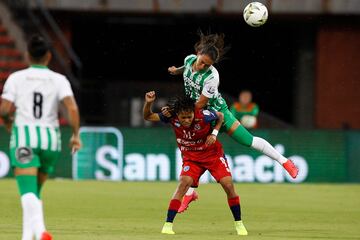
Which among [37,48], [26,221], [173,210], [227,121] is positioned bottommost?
[173,210]

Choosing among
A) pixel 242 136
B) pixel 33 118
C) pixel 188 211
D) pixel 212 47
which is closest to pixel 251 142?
pixel 242 136

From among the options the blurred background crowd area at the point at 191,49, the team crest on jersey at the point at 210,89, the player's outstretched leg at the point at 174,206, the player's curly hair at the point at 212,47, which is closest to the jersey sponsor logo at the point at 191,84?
the team crest on jersey at the point at 210,89

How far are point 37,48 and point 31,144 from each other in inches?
32.4

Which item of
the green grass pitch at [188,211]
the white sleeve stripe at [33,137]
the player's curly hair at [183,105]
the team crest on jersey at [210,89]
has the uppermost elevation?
the team crest on jersey at [210,89]

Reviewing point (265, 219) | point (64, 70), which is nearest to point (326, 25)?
point (64, 70)

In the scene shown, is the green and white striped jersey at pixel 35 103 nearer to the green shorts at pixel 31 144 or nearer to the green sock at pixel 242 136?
the green shorts at pixel 31 144

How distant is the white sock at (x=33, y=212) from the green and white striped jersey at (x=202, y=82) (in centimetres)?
389

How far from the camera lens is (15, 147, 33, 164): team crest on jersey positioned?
9.09 metres

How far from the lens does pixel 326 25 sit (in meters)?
28.0

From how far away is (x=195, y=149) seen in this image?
12242 millimetres

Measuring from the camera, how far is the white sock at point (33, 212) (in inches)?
Answer: 353

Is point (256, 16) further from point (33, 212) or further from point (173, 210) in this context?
point (33, 212)

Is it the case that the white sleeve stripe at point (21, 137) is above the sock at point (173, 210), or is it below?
above

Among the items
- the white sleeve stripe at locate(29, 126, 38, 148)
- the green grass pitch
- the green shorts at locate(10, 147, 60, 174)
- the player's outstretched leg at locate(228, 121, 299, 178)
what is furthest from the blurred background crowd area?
the white sleeve stripe at locate(29, 126, 38, 148)
